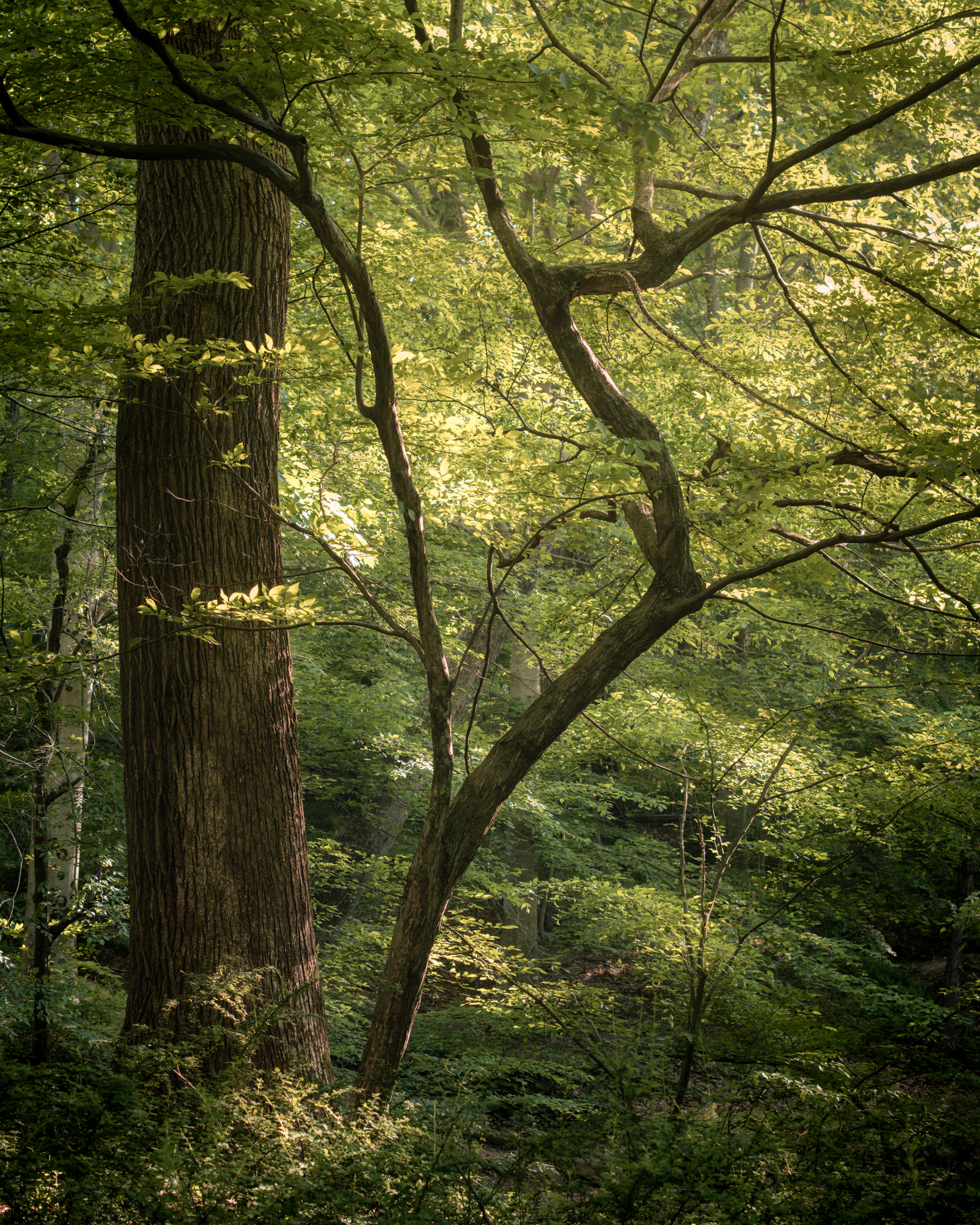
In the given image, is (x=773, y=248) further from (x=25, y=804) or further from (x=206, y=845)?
(x=25, y=804)

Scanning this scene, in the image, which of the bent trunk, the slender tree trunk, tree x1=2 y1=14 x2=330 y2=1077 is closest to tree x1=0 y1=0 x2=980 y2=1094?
the bent trunk

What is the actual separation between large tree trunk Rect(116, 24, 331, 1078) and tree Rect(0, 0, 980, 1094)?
344 millimetres

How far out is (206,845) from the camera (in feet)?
11.0

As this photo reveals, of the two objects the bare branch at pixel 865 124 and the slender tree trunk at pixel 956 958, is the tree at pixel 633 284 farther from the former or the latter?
the slender tree trunk at pixel 956 958

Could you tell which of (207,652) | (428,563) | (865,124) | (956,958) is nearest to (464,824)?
(207,652)

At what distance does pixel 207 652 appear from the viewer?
3.51 metres

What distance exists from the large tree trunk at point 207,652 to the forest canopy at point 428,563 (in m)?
0.02

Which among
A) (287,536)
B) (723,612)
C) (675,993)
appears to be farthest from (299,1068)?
(723,612)

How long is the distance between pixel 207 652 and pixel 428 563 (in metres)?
1.89

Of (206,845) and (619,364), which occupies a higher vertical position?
(619,364)

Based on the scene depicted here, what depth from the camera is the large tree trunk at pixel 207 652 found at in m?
3.34

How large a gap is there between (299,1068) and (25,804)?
389 cm

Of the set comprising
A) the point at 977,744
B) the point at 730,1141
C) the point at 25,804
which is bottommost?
the point at 730,1141

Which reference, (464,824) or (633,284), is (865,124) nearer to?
(633,284)
